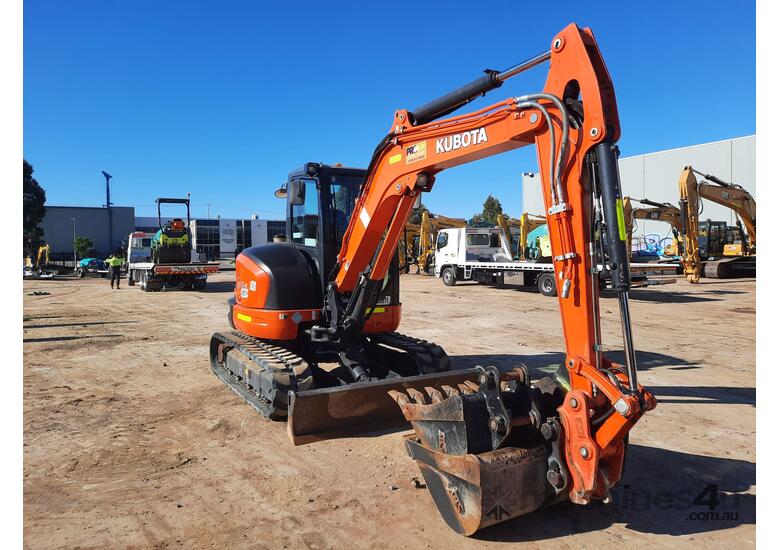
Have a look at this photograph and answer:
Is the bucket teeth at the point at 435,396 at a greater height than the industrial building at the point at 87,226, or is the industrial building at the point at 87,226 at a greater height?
the industrial building at the point at 87,226

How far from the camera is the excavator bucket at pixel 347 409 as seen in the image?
477 cm

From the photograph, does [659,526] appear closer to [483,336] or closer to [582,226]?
[582,226]

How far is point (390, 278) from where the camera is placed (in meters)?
6.63

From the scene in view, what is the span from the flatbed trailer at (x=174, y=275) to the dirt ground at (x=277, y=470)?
1238 cm

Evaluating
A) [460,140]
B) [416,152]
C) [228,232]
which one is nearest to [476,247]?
[416,152]

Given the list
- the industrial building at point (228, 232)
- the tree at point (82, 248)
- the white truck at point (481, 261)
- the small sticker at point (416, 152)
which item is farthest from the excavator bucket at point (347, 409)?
the industrial building at point (228, 232)

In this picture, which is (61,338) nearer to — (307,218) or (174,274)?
(307,218)

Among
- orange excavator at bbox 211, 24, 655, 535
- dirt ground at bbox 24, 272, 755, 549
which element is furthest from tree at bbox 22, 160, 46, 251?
orange excavator at bbox 211, 24, 655, 535

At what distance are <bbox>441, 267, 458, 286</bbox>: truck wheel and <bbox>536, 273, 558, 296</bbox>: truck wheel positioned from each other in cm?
467

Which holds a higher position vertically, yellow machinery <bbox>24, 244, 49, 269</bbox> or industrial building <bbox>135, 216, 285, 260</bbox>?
industrial building <bbox>135, 216, 285, 260</bbox>

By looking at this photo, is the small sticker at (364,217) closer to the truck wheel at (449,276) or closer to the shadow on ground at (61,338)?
the shadow on ground at (61,338)

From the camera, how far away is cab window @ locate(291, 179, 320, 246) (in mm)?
6430

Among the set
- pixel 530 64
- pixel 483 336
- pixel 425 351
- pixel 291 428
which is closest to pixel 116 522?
pixel 291 428

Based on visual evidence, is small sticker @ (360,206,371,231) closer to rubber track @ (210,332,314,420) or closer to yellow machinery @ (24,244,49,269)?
rubber track @ (210,332,314,420)
